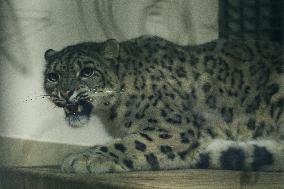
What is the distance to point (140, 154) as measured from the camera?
180 centimetres

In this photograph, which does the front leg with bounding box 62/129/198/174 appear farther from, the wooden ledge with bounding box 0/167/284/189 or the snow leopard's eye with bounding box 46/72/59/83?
the snow leopard's eye with bounding box 46/72/59/83

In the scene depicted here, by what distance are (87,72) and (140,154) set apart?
0.22 m

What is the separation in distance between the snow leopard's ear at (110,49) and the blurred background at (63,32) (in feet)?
0.11

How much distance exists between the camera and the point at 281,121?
5.97 ft

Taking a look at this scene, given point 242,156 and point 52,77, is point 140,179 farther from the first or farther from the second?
point 52,77

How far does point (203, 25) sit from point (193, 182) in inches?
13.9

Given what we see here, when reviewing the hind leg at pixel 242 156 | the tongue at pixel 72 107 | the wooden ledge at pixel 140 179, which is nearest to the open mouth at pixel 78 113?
the tongue at pixel 72 107

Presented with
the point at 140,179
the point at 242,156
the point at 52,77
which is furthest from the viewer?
the point at 52,77

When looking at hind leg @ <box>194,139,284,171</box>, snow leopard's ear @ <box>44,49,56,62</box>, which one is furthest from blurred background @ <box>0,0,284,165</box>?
hind leg @ <box>194,139,284,171</box>

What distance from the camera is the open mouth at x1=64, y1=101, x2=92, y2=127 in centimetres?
174

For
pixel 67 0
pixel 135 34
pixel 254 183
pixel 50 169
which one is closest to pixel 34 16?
pixel 67 0

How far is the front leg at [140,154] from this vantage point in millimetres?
1715

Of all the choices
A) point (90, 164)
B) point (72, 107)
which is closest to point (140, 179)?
point (90, 164)

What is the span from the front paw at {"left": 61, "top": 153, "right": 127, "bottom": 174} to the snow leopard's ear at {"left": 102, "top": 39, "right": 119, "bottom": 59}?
24 centimetres
